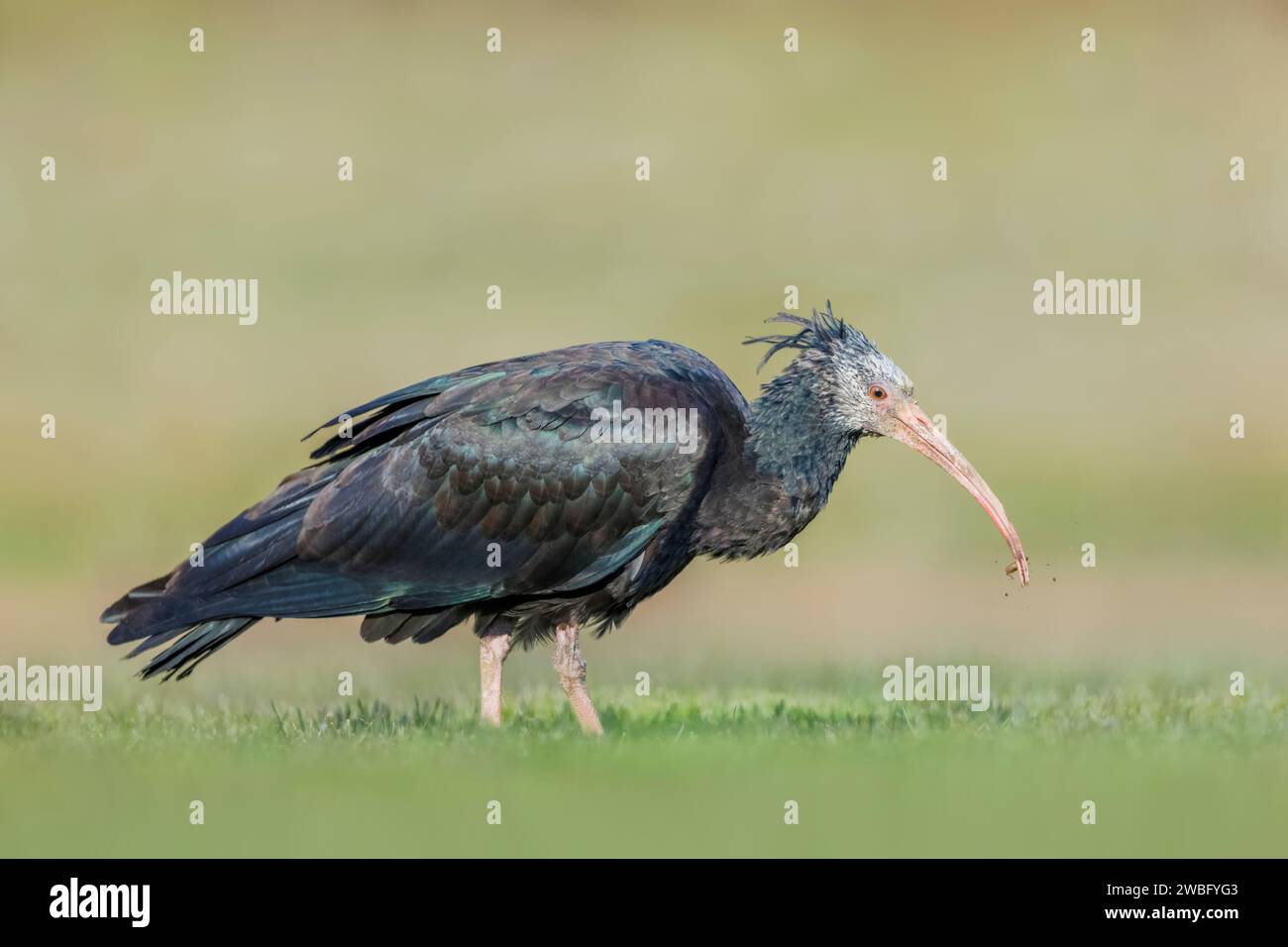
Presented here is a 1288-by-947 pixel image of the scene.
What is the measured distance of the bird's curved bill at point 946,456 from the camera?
1352cm

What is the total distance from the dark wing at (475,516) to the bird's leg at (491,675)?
514mm

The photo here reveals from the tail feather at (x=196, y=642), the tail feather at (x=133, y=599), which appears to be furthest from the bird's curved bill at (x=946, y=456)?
the tail feather at (x=133, y=599)

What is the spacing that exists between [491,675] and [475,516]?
106 cm

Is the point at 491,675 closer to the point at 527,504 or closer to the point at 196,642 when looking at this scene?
the point at 527,504

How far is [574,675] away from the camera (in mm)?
13094

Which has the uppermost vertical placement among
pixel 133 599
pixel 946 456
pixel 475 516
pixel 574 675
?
pixel 946 456

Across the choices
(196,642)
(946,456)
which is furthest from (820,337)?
(196,642)

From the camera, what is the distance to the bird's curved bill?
13.5m

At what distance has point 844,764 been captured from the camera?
37.9 ft

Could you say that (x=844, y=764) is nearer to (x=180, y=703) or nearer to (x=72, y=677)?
(x=180, y=703)

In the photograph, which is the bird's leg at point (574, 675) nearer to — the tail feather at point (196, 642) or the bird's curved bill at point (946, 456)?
the tail feather at point (196, 642)

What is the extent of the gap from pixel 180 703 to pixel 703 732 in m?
3.86

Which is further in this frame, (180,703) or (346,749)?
(180,703)

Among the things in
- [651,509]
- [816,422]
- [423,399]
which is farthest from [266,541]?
[816,422]
